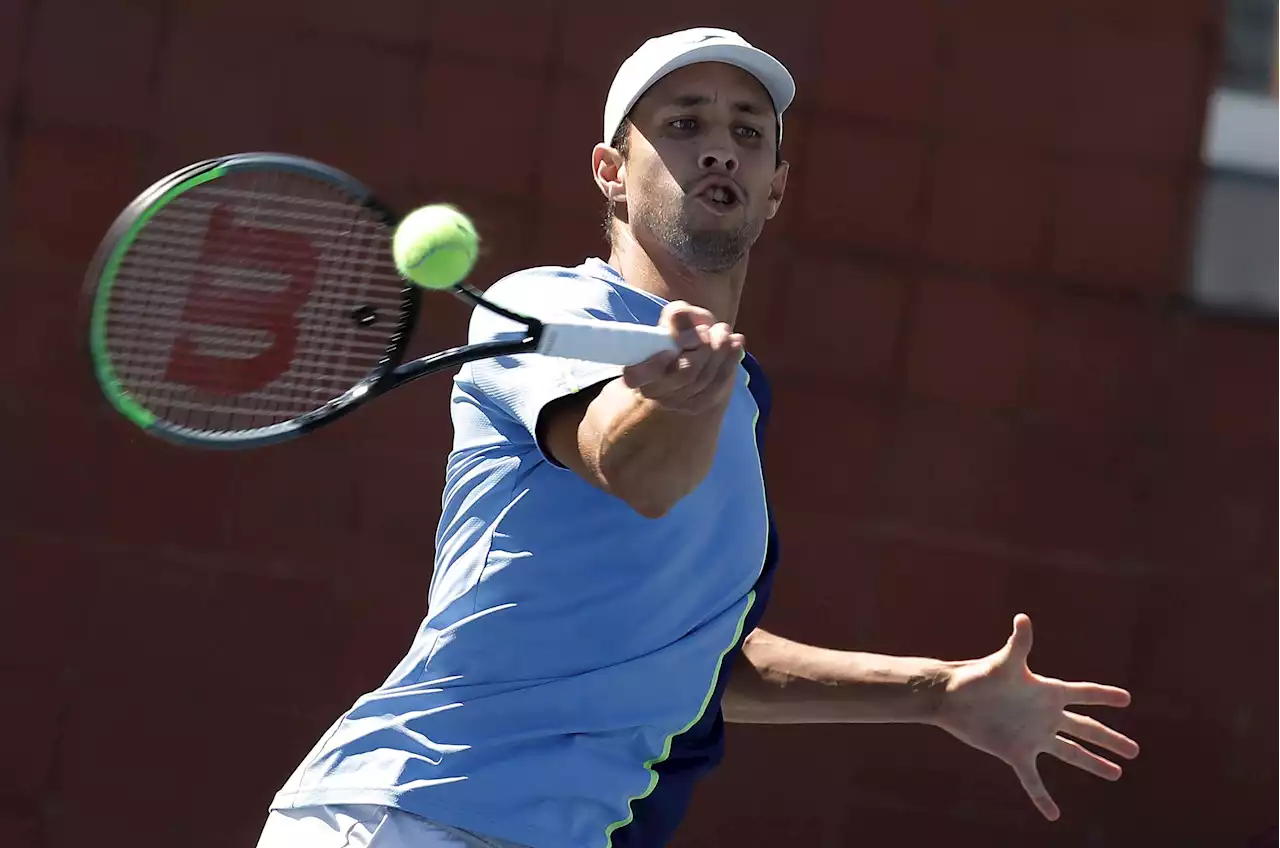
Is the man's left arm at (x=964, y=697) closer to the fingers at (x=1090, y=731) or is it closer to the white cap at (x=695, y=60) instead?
the fingers at (x=1090, y=731)

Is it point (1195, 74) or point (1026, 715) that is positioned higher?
point (1195, 74)

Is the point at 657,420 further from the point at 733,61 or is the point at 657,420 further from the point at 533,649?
the point at 733,61

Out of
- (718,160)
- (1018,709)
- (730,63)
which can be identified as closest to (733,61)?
(730,63)

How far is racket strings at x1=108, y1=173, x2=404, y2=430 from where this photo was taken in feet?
7.22

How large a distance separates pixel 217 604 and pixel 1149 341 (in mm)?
2252

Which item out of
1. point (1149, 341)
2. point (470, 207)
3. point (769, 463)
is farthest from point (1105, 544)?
point (470, 207)

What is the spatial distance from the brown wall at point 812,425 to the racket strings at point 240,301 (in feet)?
5.31

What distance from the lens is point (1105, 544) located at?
408cm

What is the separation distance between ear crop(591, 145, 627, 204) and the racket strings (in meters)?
0.35

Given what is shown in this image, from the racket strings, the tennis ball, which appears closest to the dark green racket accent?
the racket strings

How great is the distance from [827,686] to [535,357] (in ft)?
2.58

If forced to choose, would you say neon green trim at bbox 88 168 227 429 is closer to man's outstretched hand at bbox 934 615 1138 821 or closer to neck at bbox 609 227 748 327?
neck at bbox 609 227 748 327

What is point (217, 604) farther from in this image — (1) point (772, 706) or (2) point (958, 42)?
(2) point (958, 42)

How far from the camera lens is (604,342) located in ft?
5.77
